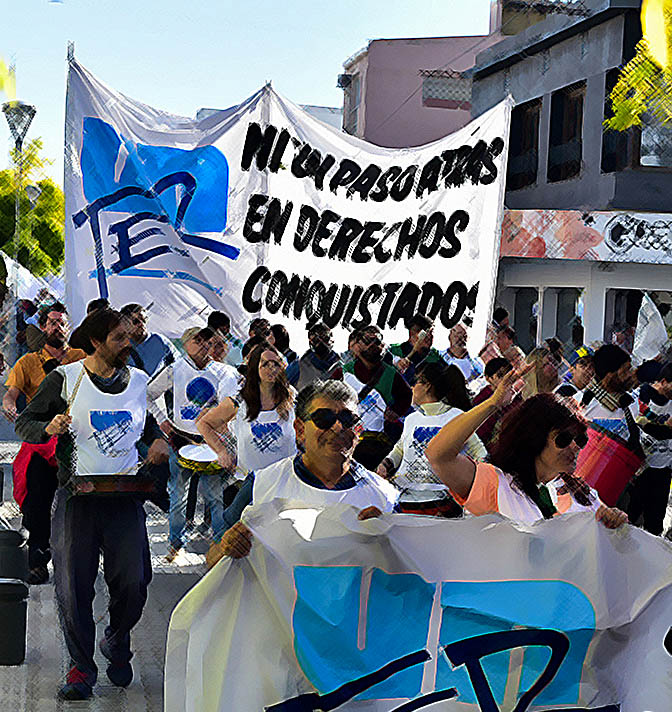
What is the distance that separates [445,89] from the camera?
113ft

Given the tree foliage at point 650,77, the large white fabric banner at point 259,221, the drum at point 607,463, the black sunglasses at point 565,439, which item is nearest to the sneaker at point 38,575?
the large white fabric banner at point 259,221

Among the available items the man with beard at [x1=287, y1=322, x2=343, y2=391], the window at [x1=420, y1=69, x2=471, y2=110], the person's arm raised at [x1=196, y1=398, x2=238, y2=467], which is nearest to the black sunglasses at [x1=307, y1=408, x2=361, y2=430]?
the person's arm raised at [x1=196, y1=398, x2=238, y2=467]

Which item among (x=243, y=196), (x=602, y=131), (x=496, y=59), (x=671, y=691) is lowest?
(x=671, y=691)

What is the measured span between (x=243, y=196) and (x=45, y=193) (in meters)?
51.1

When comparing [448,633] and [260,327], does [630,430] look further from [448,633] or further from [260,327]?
[448,633]

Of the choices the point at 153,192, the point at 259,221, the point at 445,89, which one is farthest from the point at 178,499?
the point at 445,89

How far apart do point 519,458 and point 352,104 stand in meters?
44.6

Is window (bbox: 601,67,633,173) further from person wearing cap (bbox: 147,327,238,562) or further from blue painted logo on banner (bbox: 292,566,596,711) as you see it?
blue painted logo on banner (bbox: 292,566,596,711)

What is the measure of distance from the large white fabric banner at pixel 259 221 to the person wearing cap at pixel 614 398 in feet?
5.14

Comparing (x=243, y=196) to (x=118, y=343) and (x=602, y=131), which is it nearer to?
(x=118, y=343)

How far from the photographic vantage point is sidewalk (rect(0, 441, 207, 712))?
6113 millimetres

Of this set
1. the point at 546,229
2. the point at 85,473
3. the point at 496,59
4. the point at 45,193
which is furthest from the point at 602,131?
the point at 45,193

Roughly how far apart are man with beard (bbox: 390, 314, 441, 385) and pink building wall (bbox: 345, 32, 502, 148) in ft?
111

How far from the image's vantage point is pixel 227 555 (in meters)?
4.10
